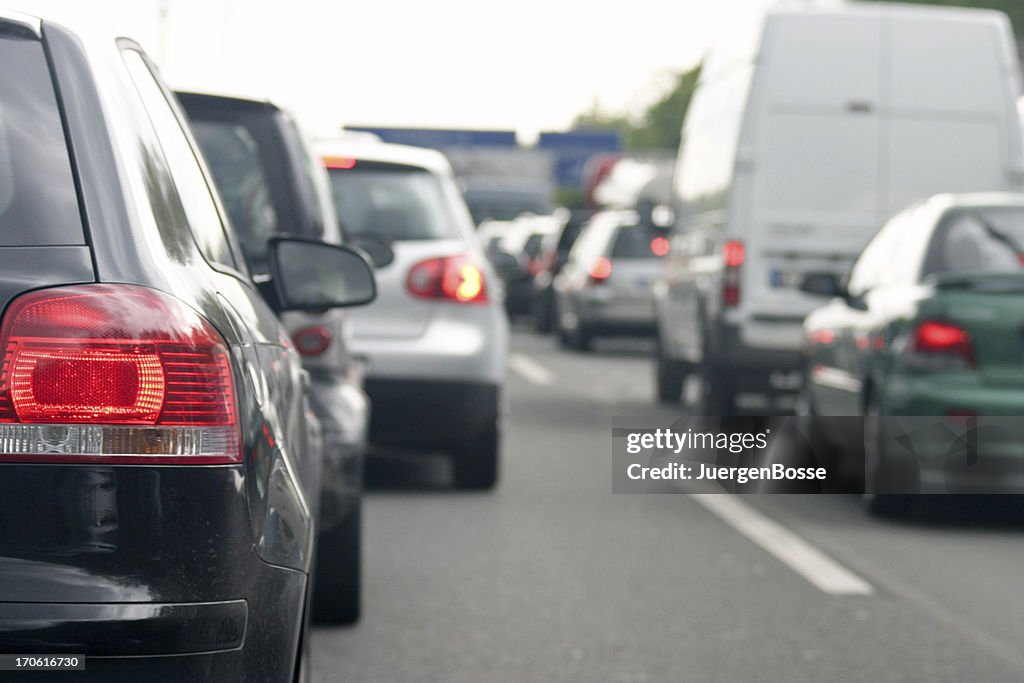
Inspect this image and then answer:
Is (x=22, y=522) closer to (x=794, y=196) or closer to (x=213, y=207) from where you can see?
(x=213, y=207)

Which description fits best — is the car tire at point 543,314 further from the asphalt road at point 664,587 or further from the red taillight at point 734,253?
the asphalt road at point 664,587

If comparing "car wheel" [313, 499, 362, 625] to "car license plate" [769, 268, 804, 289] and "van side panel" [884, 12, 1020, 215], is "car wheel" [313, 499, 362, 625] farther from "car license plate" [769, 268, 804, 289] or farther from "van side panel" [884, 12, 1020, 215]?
"van side panel" [884, 12, 1020, 215]

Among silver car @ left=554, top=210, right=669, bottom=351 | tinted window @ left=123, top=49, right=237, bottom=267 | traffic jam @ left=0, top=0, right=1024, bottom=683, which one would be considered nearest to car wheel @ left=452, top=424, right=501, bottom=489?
traffic jam @ left=0, top=0, right=1024, bottom=683

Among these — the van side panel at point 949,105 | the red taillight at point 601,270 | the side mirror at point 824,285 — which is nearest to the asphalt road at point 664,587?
the side mirror at point 824,285

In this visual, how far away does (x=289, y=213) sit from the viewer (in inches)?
248

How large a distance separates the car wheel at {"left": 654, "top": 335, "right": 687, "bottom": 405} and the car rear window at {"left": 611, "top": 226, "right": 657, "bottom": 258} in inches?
290

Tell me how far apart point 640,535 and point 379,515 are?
3.92 ft

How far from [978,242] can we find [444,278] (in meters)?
2.48

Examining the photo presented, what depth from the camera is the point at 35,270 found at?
2.94 metres

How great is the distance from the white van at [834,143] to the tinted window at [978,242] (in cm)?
341

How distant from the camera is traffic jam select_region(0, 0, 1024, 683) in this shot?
292cm

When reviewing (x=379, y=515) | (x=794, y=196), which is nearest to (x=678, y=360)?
(x=794, y=196)

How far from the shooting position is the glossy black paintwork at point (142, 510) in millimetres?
2846

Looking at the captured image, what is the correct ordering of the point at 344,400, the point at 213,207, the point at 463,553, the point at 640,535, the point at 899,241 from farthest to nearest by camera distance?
the point at 899,241, the point at 640,535, the point at 463,553, the point at 344,400, the point at 213,207
